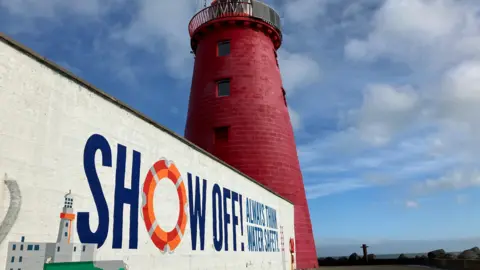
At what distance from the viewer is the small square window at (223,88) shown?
19.8 metres

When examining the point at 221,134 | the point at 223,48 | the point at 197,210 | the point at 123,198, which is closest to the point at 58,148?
the point at 123,198

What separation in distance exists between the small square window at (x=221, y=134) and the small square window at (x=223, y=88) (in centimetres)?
176

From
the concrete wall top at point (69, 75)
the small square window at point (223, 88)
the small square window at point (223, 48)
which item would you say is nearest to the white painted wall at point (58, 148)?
the concrete wall top at point (69, 75)

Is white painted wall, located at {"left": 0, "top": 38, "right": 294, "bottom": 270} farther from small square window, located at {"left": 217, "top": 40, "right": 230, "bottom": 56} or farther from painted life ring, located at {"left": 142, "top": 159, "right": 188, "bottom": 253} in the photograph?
small square window, located at {"left": 217, "top": 40, "right": 230, "bottom": 56}

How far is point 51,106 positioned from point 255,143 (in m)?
13.8

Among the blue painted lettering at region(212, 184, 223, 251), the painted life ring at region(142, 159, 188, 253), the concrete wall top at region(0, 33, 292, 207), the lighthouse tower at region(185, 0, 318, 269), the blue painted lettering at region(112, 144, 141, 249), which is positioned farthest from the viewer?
the lighthouse tower at region(185, 0, 318, 269)

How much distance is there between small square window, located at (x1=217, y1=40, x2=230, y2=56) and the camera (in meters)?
20.5

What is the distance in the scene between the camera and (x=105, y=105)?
6.77m

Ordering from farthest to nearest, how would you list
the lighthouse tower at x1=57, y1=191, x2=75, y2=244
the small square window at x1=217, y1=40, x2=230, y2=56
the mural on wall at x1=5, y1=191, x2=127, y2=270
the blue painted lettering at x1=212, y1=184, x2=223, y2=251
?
the small square window at x1=217, y1=40, x2=230, y2=56, the blue painted lettering at x1=212, y1=184, x2=223, y2=251, the lighthouse tower at x1=57, y1=191, x2=75, y2=244, the mural on wall at x1=5, y1=191, x2=127, y2=270

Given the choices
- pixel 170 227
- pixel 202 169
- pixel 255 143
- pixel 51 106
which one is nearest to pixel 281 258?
pixel 255 143

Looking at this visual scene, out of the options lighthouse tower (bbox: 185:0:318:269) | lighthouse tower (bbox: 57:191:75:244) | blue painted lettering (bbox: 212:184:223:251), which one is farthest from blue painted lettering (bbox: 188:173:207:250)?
lighthouse tower (bbox: 185:0:318:269)

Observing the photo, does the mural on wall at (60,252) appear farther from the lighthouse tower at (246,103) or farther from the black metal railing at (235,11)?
the black metal railing at (235,11)

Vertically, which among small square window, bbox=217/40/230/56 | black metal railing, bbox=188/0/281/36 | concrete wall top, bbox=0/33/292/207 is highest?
black metal railing, bbox=188/0/281/36

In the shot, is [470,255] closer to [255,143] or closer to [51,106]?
[255,143]
